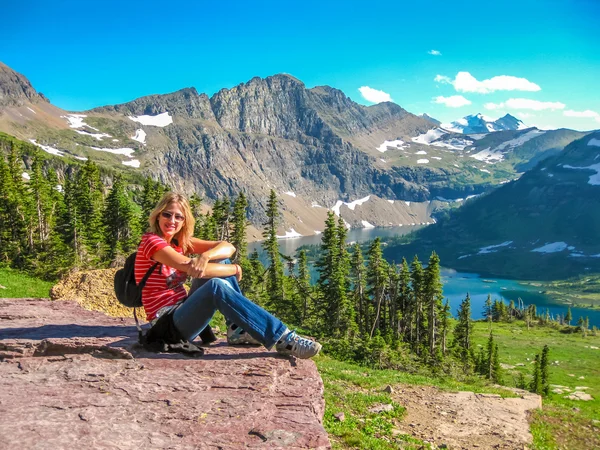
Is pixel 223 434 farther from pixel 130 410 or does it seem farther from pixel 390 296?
pixel 390 296

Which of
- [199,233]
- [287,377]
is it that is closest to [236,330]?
[287,377]

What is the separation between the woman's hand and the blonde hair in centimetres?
69

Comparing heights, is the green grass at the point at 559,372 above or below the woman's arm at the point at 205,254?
below

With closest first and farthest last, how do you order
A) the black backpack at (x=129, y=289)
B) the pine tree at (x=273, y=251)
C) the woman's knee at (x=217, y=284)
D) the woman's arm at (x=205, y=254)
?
1. the woman's knee at (x=217, y=284)
2. the woman's arm at (x=205, y=254)
3. the black backpack at (x=129, y=289)
4. the pine tree at (x=273, y=251)

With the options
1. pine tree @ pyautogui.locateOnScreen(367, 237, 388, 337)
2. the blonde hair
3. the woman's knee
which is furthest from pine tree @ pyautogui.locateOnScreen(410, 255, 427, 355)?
the woman's knee

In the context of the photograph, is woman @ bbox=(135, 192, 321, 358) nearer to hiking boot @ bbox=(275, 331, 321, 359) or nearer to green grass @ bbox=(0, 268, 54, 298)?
hiking boot @ bbox=(275, 331, 321, 359)

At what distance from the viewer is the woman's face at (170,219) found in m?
7.43

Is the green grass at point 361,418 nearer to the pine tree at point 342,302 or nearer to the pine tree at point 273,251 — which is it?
the pine tree at point 342,302

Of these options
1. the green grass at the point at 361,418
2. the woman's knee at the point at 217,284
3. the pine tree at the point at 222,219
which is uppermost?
the pine tree at the point at 222,219

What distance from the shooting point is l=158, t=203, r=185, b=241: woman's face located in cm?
743

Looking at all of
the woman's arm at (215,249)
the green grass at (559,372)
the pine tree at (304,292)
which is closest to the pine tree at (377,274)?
the pine tree at (304,292)

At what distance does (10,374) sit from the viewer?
6.02 m

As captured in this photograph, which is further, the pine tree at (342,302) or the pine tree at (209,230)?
the pine tree at (209,230)

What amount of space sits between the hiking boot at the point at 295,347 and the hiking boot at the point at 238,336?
2.81ft
